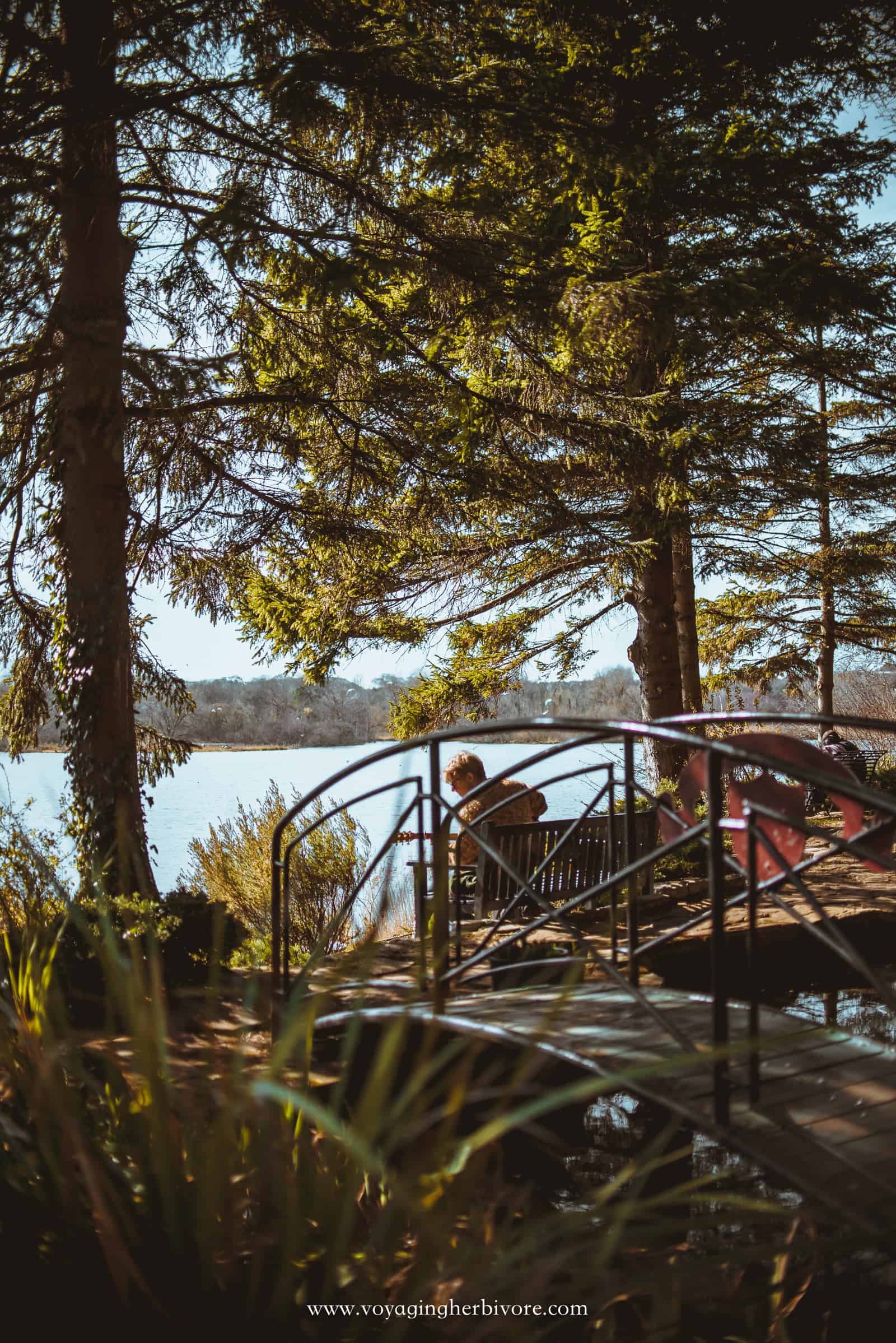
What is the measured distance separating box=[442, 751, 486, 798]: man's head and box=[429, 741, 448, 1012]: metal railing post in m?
6.79

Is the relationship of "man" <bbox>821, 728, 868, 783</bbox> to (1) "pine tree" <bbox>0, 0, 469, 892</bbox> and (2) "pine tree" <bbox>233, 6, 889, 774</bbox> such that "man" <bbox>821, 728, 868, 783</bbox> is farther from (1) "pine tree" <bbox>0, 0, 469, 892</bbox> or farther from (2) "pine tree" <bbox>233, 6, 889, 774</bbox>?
(1) "pine tree" <bbox>0, 0, 469, 892</bbox>

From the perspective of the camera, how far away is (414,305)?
32.9ft

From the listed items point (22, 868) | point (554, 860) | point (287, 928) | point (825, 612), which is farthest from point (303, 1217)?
point (825, 612)

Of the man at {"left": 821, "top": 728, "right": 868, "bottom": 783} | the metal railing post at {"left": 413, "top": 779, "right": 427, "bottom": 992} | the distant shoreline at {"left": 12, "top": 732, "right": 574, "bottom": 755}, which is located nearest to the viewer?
the metal railing post at {"left": 413, "top": 779, "right": 427, "bottom": 992}

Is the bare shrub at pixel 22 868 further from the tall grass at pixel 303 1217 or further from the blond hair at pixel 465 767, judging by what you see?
A: the blond hair at pixel 465 767

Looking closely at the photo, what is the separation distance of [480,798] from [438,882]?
23.5ft

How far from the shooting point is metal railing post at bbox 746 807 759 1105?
2525 mm

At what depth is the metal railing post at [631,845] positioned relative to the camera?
344cm

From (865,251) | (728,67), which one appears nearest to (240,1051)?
(728,67)

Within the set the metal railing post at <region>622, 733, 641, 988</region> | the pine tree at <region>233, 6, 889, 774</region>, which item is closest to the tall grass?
the metal railing post at <region>622, 733, 641, 988</region>

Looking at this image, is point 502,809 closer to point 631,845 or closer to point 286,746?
point 286,746

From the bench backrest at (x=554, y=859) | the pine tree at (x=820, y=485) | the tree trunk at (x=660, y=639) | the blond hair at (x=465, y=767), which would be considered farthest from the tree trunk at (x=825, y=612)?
the bench backrest at (x=554, y=859)

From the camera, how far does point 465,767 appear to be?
1054 cm

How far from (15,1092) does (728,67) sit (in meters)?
10.3
